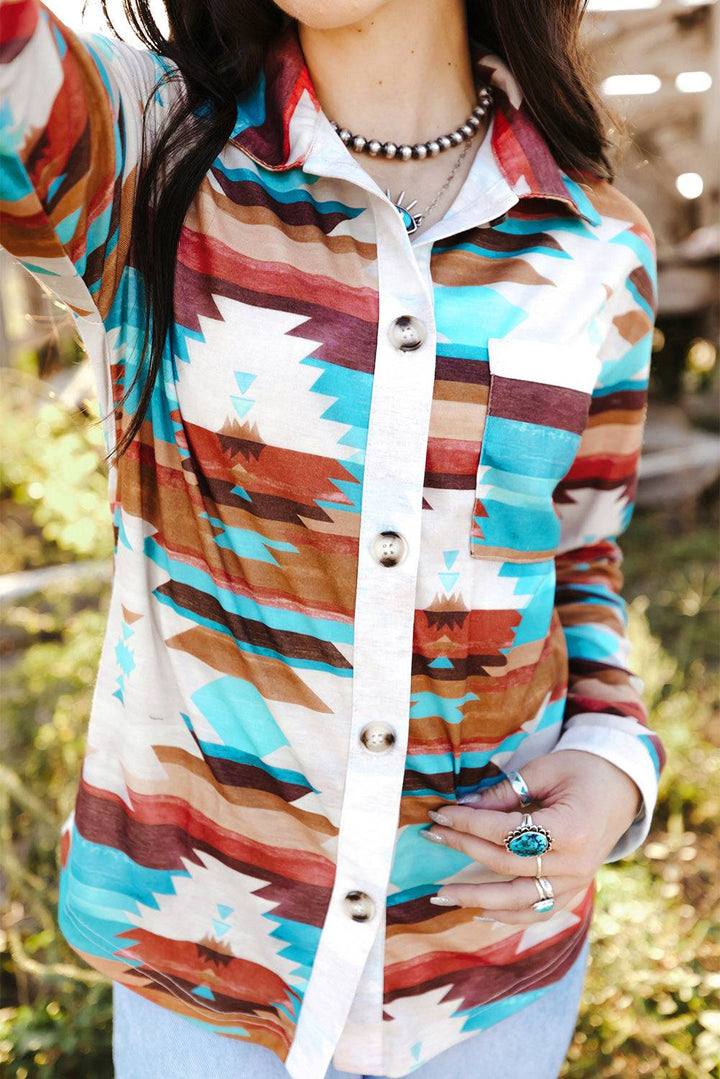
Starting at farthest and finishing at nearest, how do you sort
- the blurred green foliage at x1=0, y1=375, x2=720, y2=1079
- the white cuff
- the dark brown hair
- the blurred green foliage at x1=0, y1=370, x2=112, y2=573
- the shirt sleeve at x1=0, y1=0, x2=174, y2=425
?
the blurred green foliage at x1=0, y1=370, x2=112, y2=573 < the blurred green foliage at x1=0, y1=375, x2=720, y2=1079 < the white cuff < the dark brown hair < the shirt sleeve at x1=0, y1=0, x2=174, y2=425

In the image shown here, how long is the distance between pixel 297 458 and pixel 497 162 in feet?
1.47

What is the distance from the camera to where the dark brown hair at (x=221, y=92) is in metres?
0.91

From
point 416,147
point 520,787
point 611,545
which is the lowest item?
point 520,787

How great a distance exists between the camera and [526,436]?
3.39ft

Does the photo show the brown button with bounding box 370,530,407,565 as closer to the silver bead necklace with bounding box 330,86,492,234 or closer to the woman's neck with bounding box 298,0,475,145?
the silver bead necklace with bounding box 330,86,492,234

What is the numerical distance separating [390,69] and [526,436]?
451 mm

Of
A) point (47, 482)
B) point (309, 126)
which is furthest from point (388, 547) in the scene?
point (47, 482)

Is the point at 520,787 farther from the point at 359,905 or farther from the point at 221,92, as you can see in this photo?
the point at 221,92

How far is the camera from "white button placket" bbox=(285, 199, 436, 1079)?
934mm

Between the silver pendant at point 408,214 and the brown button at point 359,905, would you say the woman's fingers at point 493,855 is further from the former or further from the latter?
the silver pendant at point 408,214

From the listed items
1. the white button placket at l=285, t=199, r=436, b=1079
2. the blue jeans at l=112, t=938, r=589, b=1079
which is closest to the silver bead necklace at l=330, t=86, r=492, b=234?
the white button placket at l=285, t=199, r=436, b=1079

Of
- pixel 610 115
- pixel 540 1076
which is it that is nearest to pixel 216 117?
pixel 610 115

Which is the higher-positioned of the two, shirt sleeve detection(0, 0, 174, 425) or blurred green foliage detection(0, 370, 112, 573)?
shirt sleeve detection(0, 0, 174, 425)

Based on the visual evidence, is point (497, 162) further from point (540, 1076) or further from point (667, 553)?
point (667, 553)
